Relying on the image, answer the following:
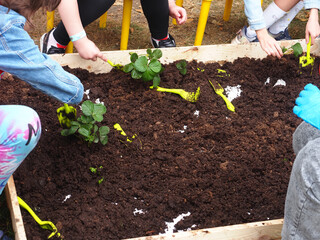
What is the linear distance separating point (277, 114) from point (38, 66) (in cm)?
138

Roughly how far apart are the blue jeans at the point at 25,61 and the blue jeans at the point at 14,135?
129 millimetres

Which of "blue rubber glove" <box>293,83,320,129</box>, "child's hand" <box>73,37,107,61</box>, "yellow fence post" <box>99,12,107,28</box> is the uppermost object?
"blue rubber glove" <box>293,83,320,129</box>

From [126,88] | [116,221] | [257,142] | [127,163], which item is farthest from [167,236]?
[126,88]

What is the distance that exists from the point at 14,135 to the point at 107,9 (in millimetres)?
1394

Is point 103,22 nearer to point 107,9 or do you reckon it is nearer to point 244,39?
point 107,9

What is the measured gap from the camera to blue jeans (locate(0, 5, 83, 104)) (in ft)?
4.55

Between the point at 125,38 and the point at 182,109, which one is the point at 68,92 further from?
the point at 125,38

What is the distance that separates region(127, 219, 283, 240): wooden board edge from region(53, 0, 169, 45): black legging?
58.2 inches

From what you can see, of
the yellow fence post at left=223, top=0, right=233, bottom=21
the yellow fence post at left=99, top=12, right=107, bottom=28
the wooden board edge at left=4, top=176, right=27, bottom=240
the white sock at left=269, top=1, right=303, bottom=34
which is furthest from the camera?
the yellow fence post at left=223, top=0, right=233, bottom=21

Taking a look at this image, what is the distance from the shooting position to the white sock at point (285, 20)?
3.01 meters

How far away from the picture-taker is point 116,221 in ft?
5.66

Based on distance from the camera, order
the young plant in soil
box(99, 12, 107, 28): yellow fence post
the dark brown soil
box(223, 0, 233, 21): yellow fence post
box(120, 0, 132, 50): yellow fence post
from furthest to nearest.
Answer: box(223, 0, 233, 21): yellow fence post < box(99, 12, 107, 28): yellow fence post < box(120, 0, 132, 50): yellow fence post < the young plant in soil < the dark brown soil

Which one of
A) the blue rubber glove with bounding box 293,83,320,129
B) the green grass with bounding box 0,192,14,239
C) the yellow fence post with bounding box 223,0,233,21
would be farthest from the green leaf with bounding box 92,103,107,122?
the yellow fence post with bounding box 223,0,233,21

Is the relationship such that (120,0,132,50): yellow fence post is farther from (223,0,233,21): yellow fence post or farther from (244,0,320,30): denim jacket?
(223,0,233,21): yellow fence post
